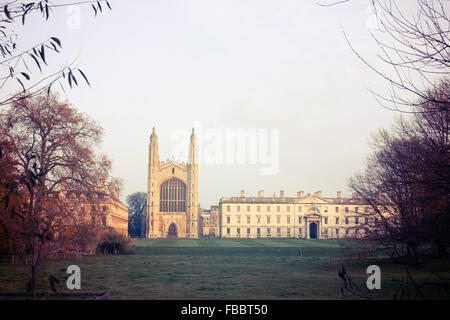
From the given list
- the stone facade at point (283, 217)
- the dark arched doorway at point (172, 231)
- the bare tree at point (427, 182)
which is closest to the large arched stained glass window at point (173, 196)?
the dark arched doorway at point (172, 231)

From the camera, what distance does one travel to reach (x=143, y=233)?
333ft

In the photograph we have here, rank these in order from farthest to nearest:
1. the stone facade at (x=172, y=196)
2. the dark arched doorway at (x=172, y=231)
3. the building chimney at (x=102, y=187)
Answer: the dark arched doorway at (x=172, y=231) < the stone facade at (x=172, y=196) < the building chimney at (x=102, y=187)

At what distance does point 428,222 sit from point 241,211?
88142 millimetres

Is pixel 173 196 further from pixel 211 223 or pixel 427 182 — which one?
pixel 427 182

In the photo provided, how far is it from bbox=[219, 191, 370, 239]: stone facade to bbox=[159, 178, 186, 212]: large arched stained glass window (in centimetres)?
948

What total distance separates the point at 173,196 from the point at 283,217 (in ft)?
82.1

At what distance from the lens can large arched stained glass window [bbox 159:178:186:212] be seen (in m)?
91.0

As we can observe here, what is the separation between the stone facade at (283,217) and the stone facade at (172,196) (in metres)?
8.24

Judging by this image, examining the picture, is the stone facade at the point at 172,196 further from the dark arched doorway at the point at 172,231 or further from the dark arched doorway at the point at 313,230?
the dark arched doorway at the point at 313,230

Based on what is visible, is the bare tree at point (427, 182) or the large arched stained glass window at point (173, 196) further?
the large arched stained glass window at point (173, 196)

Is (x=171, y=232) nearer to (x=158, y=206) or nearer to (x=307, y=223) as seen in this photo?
(x=158, y=206)

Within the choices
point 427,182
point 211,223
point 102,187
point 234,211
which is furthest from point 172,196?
point 427,182

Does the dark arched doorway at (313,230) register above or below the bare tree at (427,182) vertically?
below

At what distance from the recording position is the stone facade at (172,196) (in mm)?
89250
